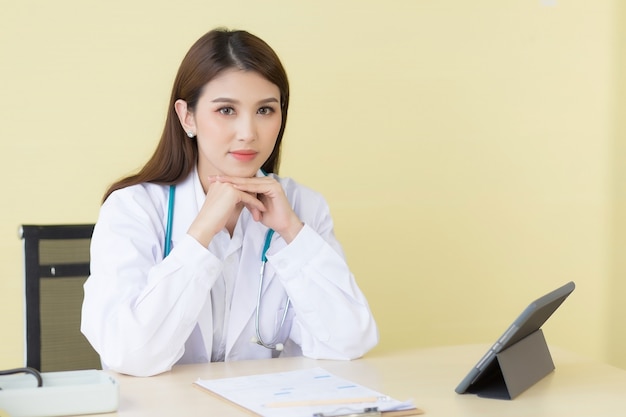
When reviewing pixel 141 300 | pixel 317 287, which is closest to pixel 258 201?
pixel 317 287

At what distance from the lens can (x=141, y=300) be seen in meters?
1.70

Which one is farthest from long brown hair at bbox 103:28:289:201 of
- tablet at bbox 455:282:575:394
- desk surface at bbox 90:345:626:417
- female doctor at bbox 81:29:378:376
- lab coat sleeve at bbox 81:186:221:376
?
tablet at bbox 455:282:575:394

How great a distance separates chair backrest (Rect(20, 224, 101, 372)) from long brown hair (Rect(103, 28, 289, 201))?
13 centimetres

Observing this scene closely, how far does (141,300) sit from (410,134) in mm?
1635

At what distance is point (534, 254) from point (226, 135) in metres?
1.80

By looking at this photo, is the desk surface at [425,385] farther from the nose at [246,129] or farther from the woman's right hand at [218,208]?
the nose at [246,129]

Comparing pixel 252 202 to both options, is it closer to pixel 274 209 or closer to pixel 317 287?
pixel 274 209

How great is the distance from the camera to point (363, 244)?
3.09m

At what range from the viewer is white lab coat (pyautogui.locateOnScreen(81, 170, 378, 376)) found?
1.68m

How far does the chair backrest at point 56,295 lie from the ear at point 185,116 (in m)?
0.31

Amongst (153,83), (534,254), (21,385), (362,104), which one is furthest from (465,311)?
(21,385)

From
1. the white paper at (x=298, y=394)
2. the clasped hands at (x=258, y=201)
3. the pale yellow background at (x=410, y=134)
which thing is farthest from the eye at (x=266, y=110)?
the pale yellow background at (x=410, y=134)

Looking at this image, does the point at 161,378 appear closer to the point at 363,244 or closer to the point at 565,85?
the point at 363,244

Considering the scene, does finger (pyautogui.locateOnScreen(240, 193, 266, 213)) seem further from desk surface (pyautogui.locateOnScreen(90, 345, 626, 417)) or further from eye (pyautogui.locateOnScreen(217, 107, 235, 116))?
desk surface (pyautogui.locateOnScreen(90, 345, 626, 417))
